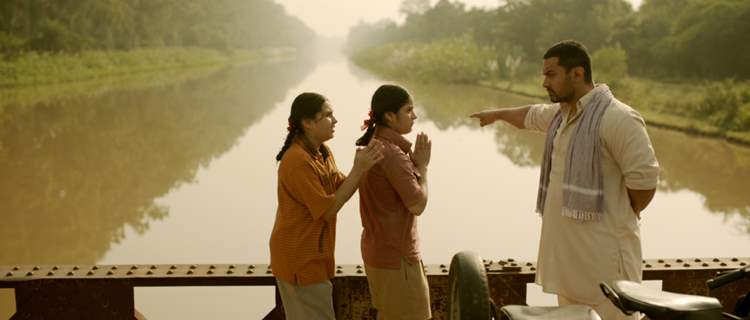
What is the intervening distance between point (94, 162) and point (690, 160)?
946 centimetres

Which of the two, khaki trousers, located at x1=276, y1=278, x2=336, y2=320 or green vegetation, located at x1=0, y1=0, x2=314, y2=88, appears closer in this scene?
khaki trousers, located at x1=276, y1=278, x2=336, y2=320

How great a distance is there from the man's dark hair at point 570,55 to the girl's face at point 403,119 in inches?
21.5

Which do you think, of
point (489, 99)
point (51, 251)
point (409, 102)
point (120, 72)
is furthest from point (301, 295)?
point (120, 72)

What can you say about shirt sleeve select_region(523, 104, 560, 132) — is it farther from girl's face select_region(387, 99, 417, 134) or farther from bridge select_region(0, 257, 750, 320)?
girl's face select_region(387, 99, 417, 134)

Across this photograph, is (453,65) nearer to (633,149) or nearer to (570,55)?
(570,55)

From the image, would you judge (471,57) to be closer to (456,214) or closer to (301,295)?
(456,214)

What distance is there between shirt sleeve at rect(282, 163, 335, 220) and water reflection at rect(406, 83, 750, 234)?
6.97m

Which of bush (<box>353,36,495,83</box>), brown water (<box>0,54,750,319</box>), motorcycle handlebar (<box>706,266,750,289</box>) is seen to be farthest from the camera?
bush (<box>353,36,495,83</box>)

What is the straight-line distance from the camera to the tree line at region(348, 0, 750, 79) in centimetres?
2250

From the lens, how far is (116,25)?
4591 centimetres

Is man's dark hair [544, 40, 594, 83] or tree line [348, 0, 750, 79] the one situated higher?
tree line [348, 0, 750, 79]

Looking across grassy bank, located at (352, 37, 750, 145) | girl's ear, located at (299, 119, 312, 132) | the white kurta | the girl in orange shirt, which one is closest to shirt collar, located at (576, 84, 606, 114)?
the white kurta

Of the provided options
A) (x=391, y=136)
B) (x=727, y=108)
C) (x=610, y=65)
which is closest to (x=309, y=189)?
(x=391, y=136)

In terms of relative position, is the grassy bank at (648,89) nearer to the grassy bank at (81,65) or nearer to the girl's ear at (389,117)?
the girl's ear at (389,117)
